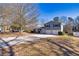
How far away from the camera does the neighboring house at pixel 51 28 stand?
4391 mm

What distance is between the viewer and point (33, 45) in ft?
14.4

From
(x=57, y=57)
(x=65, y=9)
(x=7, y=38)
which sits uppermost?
(x=65, y=9)

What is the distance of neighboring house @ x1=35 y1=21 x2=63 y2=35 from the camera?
4.39m

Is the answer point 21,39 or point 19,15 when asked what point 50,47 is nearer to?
point 21,39

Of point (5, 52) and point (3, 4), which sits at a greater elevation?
point (3, 4)

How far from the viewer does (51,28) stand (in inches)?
173

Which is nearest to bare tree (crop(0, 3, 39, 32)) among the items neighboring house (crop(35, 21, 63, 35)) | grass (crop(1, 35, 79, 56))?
neighboring house (crop(35, 21, 63, 35))

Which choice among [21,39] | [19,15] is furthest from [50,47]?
[19,15]

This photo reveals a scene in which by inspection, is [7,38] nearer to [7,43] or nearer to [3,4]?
[7,43]

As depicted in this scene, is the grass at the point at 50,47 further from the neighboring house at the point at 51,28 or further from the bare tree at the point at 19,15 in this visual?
the bare tree at the point at 19,15

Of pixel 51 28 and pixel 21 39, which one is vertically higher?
pixel 51 28

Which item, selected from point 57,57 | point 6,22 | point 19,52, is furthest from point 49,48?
point 6,22

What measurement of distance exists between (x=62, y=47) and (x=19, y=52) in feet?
2.17

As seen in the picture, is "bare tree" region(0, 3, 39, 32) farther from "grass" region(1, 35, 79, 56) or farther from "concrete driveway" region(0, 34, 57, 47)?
"grass" region(1, 35, 79, 56)
